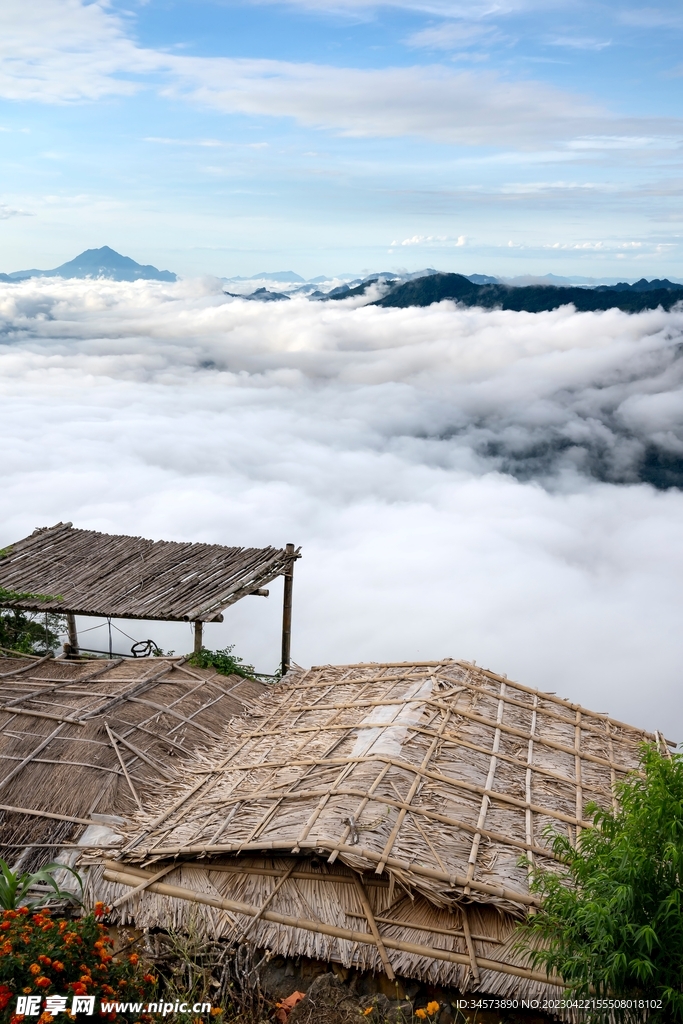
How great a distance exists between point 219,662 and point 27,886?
5507mm

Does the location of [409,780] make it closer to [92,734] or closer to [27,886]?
[27,886]

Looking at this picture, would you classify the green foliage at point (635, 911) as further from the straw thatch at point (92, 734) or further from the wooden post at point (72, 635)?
the wooden post at point (72, 635)

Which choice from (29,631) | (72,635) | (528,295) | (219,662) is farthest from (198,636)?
(528,295)

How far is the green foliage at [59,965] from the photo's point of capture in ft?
16.0

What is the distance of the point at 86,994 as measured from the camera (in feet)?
16.4

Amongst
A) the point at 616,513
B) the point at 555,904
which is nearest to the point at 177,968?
the point at 555,904

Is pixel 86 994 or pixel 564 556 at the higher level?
pixel 86 994

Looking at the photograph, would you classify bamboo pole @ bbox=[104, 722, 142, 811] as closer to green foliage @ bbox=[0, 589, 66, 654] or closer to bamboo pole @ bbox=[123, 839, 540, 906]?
bamboo pole @ bbox=[123, 839, 540, 906]

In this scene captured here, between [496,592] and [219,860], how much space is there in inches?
2288

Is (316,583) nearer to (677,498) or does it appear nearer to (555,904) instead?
(677,498)

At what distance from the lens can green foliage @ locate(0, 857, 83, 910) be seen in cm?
704

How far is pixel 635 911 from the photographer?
5230 millimetres

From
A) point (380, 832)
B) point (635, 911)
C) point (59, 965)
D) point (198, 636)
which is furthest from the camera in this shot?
point (198, 636)

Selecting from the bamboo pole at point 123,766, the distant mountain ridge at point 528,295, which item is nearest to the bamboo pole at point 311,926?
the bamboo pole at point 123,766
